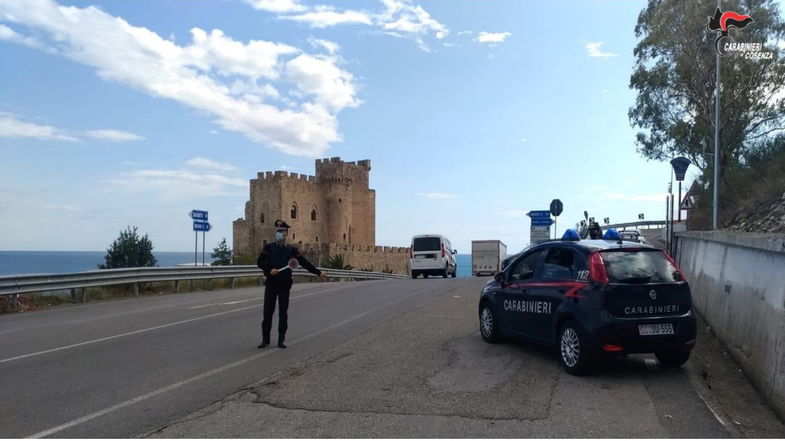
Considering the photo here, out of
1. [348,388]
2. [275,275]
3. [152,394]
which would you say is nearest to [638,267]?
[348,388]

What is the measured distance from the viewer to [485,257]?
39.1 m

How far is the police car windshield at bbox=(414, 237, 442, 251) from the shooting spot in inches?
1312

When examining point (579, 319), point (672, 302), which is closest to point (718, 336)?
point (672, 302)

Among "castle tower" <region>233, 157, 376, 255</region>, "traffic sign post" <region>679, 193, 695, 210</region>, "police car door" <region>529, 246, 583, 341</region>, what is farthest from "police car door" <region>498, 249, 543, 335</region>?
"castle tower" <region>233, 157, 376, 255</region>

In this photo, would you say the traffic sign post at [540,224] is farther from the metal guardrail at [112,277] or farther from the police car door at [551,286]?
the police car door at [551,286]

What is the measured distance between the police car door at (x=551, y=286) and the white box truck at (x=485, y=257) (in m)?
30.6

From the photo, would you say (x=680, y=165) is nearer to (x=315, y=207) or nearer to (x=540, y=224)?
(x=540, y=224)

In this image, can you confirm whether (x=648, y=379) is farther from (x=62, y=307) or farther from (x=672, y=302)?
(x=62, y=307)

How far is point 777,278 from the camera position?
6688 millimetres

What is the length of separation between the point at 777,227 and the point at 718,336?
7524 millimetres

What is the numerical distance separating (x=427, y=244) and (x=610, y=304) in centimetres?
2618

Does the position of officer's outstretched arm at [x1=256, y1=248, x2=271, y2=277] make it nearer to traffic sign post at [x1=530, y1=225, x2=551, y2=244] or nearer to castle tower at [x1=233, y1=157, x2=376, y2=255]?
traffic sign post at [x1=530, y1=225, x2=551, y2=244]

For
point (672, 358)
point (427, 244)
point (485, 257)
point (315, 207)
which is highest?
point (315, 207)

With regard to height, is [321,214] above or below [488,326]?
above
